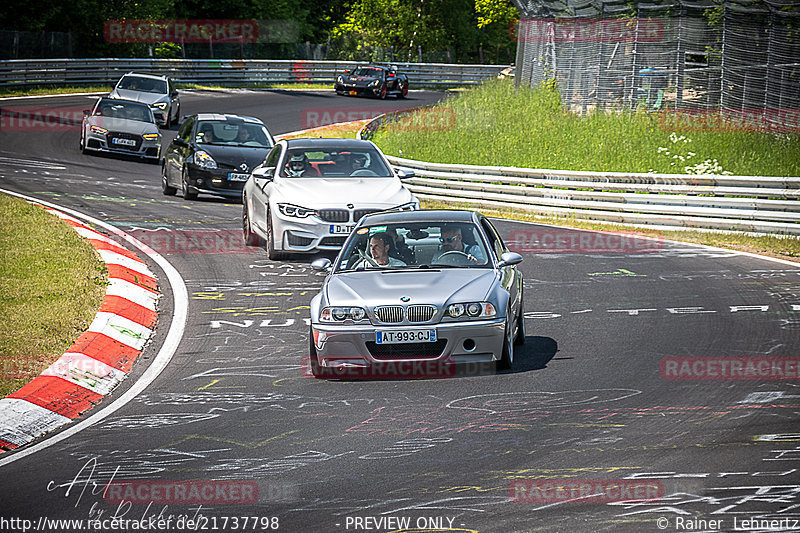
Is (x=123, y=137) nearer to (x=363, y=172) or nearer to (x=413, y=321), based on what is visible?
(x=363, y=172)

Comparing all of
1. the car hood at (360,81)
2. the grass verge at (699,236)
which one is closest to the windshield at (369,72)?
the car hood at (360,81)

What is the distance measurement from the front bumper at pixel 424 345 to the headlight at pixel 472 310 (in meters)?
0.08

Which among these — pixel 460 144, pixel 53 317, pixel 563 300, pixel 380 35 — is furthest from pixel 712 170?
pixel 380 35

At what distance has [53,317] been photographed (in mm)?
10609

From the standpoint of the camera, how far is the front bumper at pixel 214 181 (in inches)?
814

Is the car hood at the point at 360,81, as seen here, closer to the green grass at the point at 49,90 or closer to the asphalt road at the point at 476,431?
the green grass at the point at 49,90

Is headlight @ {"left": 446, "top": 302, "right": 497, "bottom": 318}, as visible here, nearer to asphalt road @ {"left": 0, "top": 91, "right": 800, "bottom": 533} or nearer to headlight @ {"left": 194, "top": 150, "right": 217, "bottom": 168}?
asphalt road @ {"left": 0, "top": 91, "right": 800, "bottom": 533}

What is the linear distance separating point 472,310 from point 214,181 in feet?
42.1

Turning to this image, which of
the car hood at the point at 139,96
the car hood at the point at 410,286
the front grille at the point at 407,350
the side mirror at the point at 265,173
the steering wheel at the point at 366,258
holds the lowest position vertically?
the front grille at the point at 407,350

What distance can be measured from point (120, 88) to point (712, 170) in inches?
801

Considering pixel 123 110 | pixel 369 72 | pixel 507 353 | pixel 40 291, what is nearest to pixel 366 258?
pixel 507 353

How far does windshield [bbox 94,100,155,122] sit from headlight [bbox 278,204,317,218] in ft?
49.5

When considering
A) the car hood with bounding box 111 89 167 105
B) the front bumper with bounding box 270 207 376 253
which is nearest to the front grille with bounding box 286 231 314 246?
the front bumper with bounding box 270 207 376 253

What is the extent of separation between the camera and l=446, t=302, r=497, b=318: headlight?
8.73m
